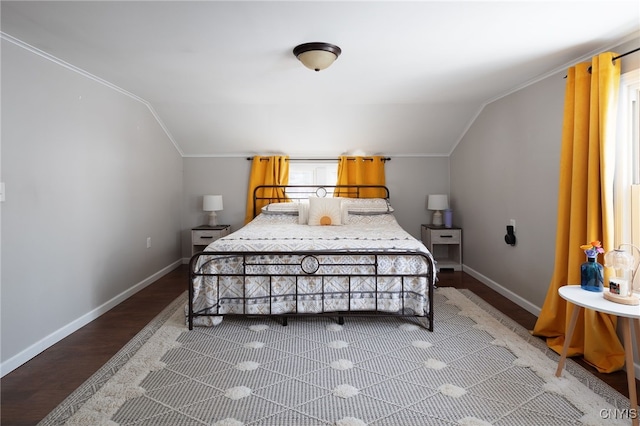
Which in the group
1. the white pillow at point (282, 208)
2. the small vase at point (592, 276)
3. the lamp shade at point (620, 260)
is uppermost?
the white pillow at point (282, 208)

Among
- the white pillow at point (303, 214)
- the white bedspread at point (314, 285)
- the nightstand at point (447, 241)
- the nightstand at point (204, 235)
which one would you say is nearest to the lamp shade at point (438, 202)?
the nightstand at point (447, 241)

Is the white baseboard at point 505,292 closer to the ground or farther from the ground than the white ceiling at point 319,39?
closer to the ground

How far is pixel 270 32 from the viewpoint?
2271 millimetres

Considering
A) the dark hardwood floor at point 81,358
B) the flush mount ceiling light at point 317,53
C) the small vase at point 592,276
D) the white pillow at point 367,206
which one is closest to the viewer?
the dark hardwood floor at point 81,358

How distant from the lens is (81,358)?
242 cm

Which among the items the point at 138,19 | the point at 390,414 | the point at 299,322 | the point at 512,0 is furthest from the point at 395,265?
the point at 138,19

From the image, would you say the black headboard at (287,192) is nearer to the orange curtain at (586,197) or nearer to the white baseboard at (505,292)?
the white baseboard at (505,292)

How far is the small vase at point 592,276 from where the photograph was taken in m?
2.05

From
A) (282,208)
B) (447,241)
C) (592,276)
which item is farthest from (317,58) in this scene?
(447,241)

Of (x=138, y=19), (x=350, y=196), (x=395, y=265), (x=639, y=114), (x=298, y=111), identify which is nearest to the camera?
(x=138, y=19)

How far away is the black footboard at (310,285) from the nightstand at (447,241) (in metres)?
1.90

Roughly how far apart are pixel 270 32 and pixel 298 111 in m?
2.18

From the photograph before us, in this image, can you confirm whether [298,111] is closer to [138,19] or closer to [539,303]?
[138,19]

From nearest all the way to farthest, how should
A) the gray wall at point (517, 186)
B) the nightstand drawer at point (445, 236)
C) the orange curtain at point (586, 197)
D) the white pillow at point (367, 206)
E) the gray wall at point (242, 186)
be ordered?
the orange curtain at point (586, 197) → the gray wall at point (517, 186) → the white pillow at point (367, 206) → the nightstand drawer at point (445, 236) → the gray wall at point (242, 186)
